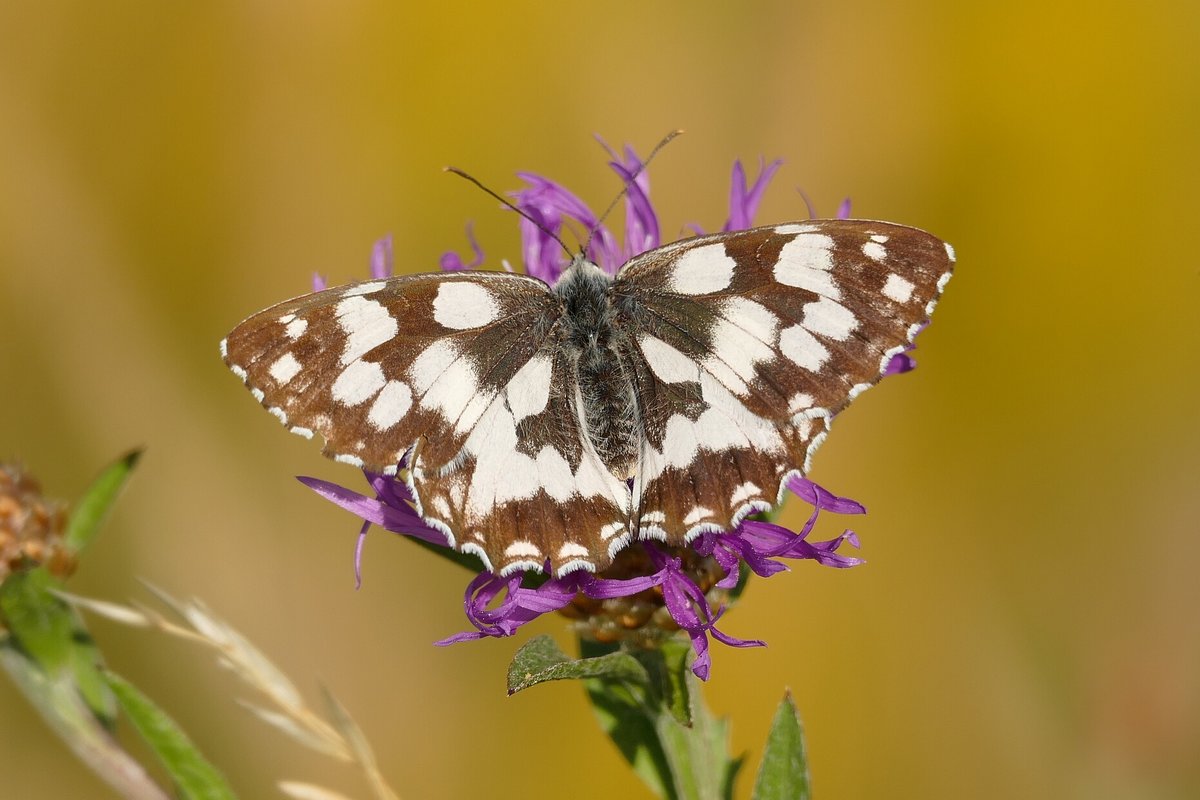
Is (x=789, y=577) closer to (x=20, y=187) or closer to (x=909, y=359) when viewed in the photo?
(x=909, y=359)

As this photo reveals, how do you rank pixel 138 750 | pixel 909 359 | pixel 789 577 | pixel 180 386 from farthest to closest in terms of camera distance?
pixel 180 386 → pixel 789 577 → pixel 138 750 → pixel 909 359

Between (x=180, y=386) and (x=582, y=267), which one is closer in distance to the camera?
(x=582, y=267)

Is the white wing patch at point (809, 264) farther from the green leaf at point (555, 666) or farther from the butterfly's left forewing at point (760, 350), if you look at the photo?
the green leaf at point (555, 666)

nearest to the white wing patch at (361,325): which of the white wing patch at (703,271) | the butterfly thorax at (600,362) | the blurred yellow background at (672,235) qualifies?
the butterfly thorax at (600,362)

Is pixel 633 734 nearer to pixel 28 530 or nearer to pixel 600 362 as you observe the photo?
pixel 600 362

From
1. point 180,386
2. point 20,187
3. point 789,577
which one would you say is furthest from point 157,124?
point 789,577
